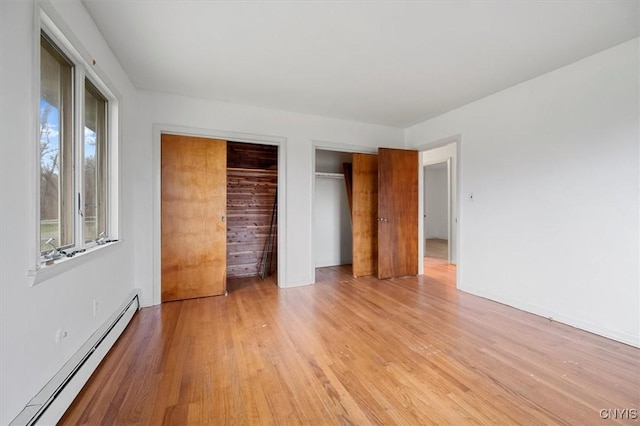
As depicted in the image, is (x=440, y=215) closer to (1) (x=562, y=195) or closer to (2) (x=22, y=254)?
(1) (x=562, y=195)

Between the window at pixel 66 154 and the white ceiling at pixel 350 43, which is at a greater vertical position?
the white ceiling at pixel 350 43

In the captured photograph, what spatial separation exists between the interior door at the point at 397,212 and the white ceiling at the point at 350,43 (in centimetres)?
131

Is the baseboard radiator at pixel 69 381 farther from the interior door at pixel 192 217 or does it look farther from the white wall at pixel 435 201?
the white wall at pixel 435 201

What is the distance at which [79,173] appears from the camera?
1913 millimetres

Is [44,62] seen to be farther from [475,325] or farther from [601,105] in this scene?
[601,105]

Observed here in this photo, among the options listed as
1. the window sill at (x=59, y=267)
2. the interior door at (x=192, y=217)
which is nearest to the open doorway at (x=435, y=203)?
the interior door at (x=192, y=217)

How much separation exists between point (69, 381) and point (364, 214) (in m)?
3.99

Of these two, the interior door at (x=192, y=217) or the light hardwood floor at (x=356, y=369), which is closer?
the light hardwood floor at (x=356, y=369)

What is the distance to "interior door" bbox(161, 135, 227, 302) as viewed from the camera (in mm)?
3387

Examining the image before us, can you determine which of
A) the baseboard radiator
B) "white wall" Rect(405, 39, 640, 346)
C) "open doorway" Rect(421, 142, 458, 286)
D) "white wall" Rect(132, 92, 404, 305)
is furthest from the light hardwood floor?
"open doorway" Rect(421, 142, 458, 286)

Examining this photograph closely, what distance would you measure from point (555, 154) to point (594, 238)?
0.89 m

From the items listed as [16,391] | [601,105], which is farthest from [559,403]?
[16,391]

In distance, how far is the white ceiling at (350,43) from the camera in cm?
195

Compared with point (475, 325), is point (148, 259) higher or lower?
higher
